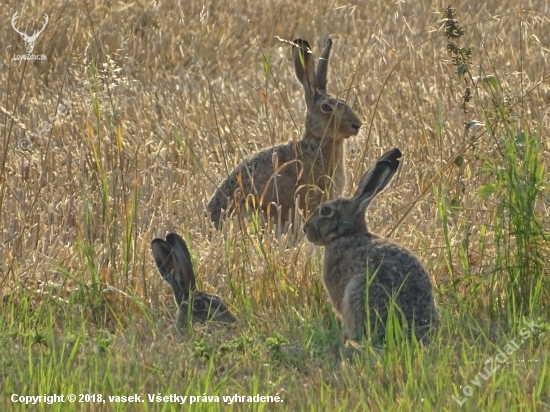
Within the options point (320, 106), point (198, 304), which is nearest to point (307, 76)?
point (320, 106)

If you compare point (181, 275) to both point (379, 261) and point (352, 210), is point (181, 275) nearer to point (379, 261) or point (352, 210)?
point (352, 210)

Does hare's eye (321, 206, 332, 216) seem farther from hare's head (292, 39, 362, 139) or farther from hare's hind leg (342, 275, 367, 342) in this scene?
hare's head (292, 39, 362, 139)

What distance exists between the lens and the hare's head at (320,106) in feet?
25.5

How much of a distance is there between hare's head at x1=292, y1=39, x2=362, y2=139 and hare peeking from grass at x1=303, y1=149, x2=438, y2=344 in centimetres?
198

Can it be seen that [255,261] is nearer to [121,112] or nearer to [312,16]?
[121,112]

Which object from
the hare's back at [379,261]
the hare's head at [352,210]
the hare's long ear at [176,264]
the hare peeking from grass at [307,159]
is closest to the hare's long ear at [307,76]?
the hare peeking from grass at [307,159]

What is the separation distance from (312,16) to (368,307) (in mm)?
7207

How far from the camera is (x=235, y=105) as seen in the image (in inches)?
373

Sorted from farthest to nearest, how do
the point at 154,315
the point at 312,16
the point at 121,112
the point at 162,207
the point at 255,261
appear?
1. the point at 312,16
2. the point at 121,112
3. the point at 162,207
4. the point at 255,261
5. the point at 154,315

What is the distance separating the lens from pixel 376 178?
568 cm

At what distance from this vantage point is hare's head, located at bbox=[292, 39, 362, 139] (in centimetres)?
777

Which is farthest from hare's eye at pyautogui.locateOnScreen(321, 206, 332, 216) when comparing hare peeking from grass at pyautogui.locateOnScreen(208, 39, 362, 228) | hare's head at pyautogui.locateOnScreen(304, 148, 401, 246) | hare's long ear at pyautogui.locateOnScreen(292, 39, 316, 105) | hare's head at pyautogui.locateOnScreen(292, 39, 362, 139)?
hare's long ear at pyautogui.locateOnScreen(292, 39, 316, 105)

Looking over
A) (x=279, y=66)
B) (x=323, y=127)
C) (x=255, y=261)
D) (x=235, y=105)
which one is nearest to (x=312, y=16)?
(x=279, y=66)

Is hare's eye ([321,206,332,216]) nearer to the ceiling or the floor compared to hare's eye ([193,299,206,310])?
nearer to the ceiling
